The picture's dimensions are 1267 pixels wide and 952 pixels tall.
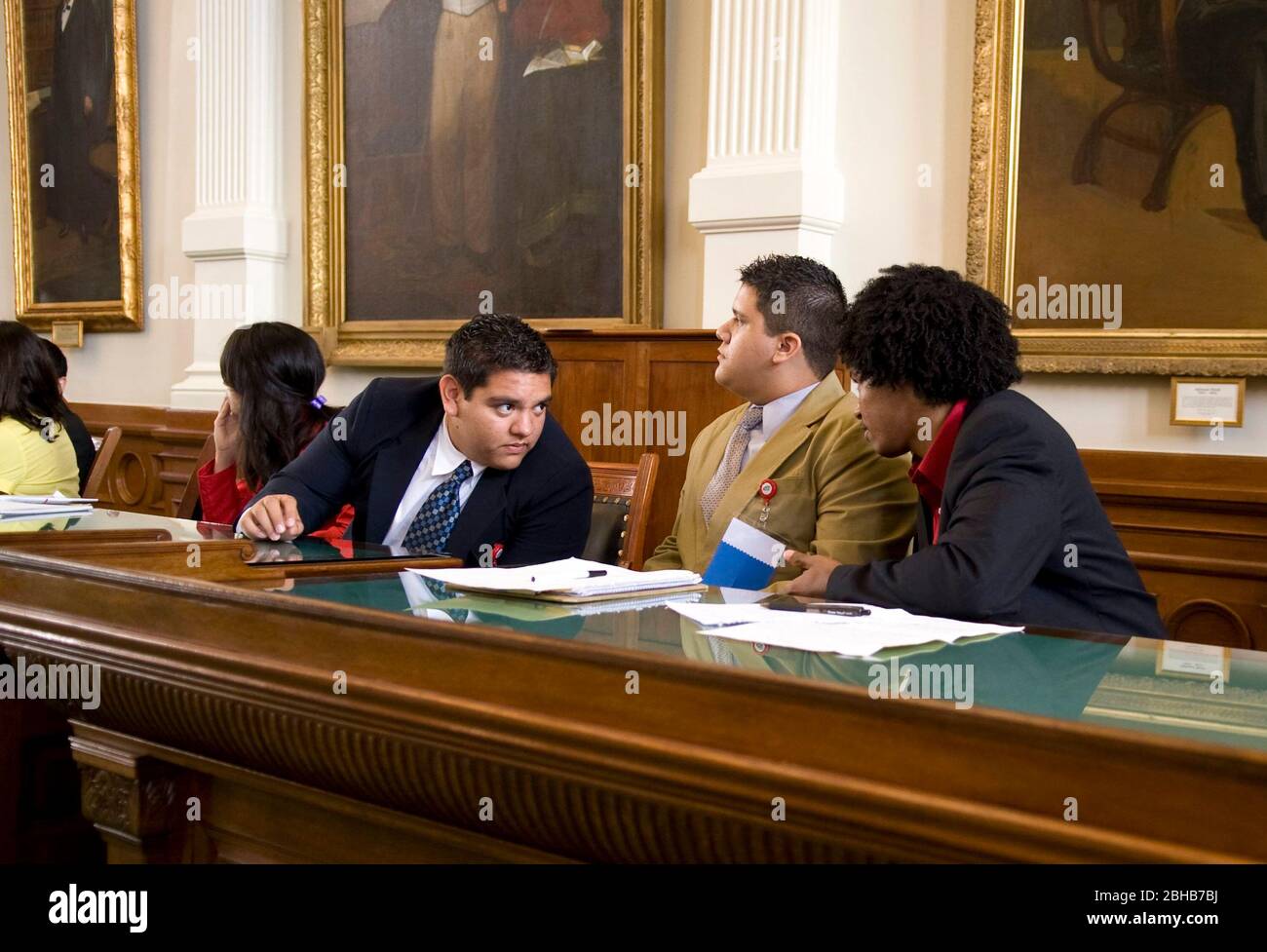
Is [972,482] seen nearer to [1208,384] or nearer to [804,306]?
[804,306]

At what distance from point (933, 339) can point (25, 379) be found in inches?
138

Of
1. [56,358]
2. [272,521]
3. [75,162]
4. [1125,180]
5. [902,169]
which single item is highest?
[75,162]

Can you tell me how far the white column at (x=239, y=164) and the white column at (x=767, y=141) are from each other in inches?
121

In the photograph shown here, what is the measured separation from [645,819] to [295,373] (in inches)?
115

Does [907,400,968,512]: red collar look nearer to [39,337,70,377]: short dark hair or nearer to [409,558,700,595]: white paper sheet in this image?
[409,558,700,595]: white paper sheet

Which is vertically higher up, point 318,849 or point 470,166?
point 470,166

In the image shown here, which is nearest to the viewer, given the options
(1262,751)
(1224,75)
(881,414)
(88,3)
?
(1262,751)

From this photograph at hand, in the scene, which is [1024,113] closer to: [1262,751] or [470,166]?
[470,166]

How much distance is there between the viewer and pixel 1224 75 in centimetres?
464

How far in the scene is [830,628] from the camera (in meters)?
1.67

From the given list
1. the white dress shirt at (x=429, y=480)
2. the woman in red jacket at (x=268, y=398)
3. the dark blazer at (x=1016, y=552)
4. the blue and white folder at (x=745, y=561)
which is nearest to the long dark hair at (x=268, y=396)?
the woman in red jacket at (x=268, y=398)

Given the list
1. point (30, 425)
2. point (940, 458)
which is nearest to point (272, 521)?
point (940, 458)
